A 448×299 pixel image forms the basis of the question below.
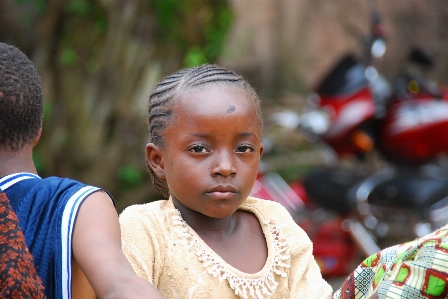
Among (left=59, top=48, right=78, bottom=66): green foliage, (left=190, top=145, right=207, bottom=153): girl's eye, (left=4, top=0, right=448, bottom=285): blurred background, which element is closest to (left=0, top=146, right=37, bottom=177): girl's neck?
(left=190, top=145, right=207, bottom=153): girl's eye

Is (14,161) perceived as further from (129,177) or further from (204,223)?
(129,177)

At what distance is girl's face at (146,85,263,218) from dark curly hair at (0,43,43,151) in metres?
0.41

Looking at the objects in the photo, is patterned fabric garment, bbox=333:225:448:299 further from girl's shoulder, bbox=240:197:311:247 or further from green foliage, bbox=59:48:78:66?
green foliage, bbox=59:48:78:66

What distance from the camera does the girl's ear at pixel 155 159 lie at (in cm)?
220

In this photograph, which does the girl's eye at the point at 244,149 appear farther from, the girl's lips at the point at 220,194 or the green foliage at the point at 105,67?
the green foliage at the point at 105,67

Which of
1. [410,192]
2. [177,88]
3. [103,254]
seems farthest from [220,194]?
[410,192]

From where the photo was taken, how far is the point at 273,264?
2174 mm

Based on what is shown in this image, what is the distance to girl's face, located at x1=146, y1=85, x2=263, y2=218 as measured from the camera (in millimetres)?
2053

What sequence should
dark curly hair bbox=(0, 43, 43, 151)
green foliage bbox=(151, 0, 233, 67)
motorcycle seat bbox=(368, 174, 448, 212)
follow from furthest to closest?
1. green foliage bbox=(151, 0, 233, 67)
2. motorcycle seat bbox=(368, 174, 448, 212)
3. dark curly hair bbox=(0, 43, 43, 151)

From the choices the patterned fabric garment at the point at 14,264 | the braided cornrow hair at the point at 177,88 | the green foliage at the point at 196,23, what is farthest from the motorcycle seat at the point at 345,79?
the patterned fabric garment at the point at 14,264

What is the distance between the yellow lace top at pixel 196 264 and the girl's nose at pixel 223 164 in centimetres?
23

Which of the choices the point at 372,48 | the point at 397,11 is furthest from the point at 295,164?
the point at 372,48

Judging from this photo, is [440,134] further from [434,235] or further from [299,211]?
[434,235]

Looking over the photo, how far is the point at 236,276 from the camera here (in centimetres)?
208
